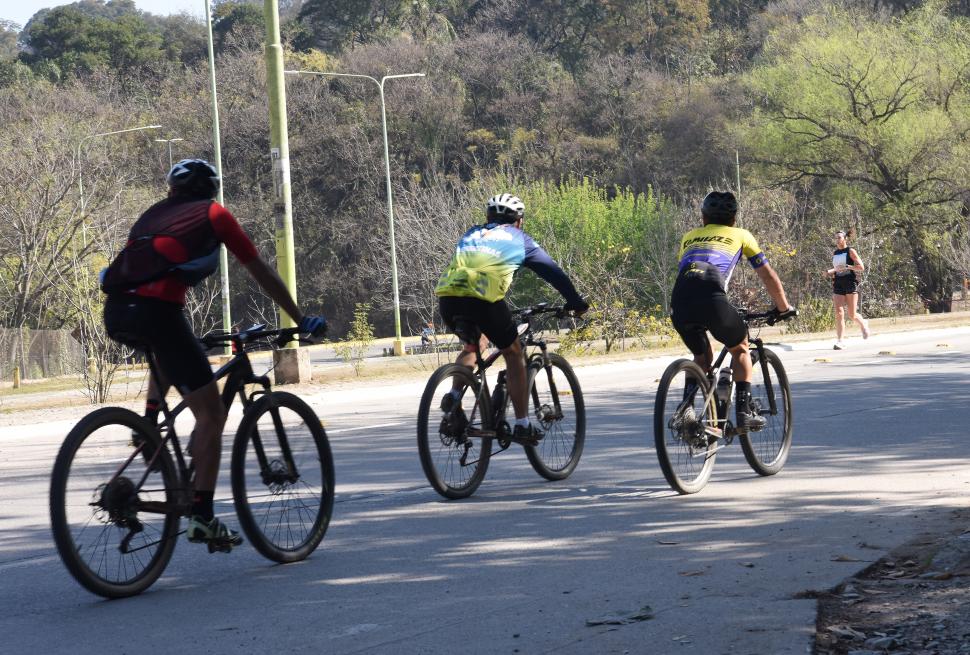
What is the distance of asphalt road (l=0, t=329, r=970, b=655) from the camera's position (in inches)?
212

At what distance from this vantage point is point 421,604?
5.89 m

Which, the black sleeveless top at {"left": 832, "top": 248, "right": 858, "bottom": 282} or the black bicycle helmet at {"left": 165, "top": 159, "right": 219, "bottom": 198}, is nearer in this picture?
the black bicycle helmet at {"left": 165, "top": 159, "right": 219, "bottom": 198}

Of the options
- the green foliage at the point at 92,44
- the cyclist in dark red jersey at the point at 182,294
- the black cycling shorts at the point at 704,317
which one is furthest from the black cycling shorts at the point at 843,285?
the green foliage at the point at 92,44

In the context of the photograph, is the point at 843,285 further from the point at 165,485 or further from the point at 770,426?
the point at 165,485

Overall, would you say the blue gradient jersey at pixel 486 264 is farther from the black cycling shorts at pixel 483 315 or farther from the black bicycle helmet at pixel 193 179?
the black bicycle helmet at pixel 193 179

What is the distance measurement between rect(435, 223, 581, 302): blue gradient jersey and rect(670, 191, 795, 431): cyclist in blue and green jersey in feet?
2.37

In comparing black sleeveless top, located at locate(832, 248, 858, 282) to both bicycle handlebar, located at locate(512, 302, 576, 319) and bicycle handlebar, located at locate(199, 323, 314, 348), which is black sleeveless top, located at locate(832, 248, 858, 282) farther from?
bicycle handlebar, located at locate(199, 323, 314, 348)

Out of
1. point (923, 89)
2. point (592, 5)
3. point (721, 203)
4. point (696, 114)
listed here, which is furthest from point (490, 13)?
point (721, 203)

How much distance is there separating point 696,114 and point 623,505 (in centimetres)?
5806

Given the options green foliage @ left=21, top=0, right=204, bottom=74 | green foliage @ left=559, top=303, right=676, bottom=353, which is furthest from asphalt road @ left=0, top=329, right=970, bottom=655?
Result: green foliage @ left=21, top=0, right=204, bottom=74

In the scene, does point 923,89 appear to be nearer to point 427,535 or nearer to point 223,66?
point 223,66

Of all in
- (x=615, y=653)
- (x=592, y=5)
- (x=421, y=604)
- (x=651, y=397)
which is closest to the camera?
(x=615, y=653)

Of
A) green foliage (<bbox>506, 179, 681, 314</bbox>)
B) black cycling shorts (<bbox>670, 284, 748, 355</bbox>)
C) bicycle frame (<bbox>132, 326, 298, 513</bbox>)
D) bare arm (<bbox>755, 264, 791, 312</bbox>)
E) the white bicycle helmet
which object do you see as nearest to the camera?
Result: bicycle frame (<bbox>132, 326, 298, 513</bbox>)

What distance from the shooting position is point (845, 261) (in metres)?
23.9
